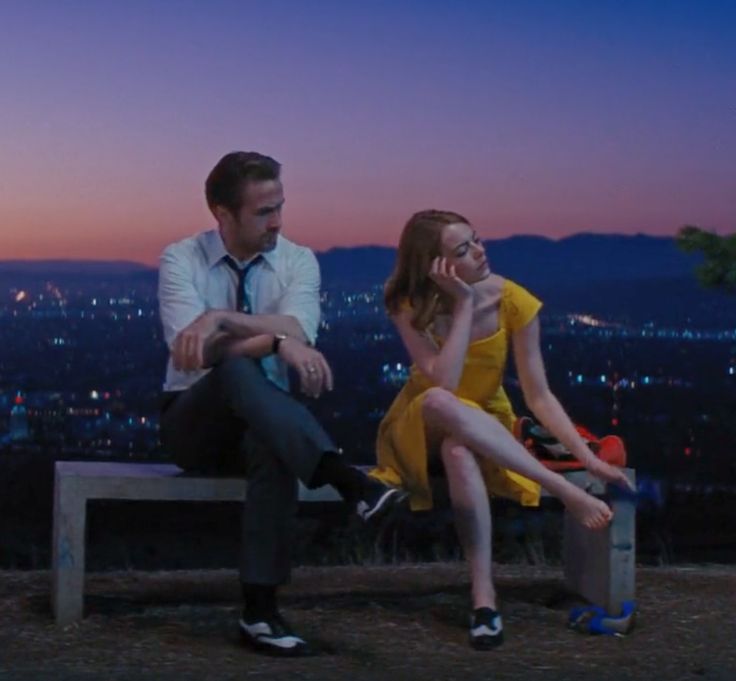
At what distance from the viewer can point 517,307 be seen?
17.8 feet

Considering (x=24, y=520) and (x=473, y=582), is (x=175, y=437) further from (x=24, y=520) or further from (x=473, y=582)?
(x=24, y=520)

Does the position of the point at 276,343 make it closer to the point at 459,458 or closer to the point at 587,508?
the point at 459,458

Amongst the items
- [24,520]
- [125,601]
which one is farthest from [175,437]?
[24,520]

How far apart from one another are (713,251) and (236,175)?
4.18 meters

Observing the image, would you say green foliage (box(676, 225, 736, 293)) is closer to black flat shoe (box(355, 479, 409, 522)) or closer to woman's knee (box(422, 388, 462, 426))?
woman's knee (box(422, 388, 462, 426))

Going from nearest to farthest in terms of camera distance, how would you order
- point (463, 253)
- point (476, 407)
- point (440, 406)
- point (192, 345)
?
point (192, 345), point (440, 406), point (476, 407), point (463, 253)

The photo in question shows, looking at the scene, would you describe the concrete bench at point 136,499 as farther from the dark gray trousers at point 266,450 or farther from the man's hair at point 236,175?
the man's hair at point 236,175

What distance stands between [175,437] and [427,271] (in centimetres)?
100

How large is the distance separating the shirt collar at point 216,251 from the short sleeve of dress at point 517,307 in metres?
0.80

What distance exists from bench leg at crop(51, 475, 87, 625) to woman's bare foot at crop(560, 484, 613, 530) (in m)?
1.58

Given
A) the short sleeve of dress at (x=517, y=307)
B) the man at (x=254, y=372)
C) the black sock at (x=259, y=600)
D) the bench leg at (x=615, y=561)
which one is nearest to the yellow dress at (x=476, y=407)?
the short sleeve of dress at (x=517, y=307)

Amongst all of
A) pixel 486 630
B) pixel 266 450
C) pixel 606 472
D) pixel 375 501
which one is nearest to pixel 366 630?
pixel 486 630

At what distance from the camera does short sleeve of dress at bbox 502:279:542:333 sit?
541 cm

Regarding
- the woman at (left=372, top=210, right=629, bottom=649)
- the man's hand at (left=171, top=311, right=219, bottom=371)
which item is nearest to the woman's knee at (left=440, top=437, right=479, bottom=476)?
the woman at (left=372, top=210, right=629, bottom=649)
